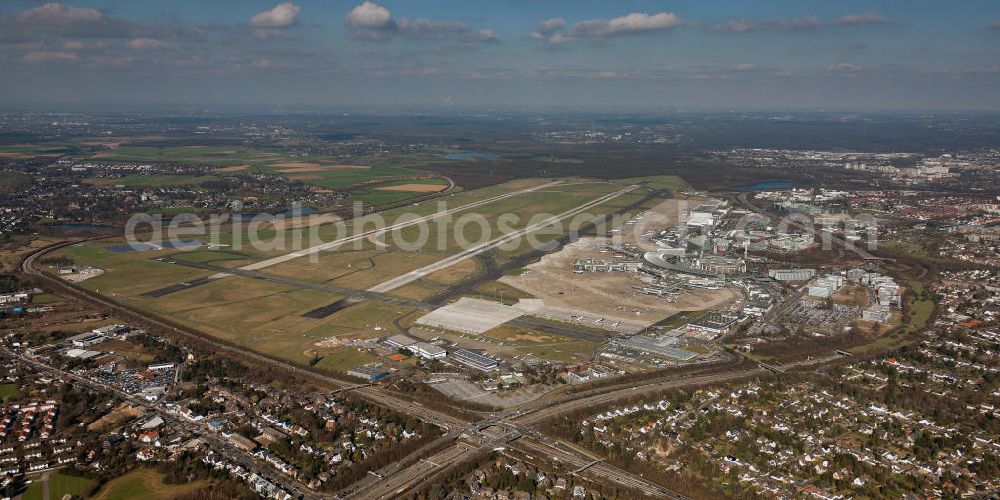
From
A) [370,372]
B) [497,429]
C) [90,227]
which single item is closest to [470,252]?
[370,372]

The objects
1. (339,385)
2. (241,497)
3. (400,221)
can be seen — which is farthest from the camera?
(400,221)

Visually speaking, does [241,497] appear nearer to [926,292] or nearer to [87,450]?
[87,450]

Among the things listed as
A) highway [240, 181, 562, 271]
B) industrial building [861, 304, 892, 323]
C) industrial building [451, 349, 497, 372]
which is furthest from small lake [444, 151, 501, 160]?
industrial building [451, 349, 497, 372]

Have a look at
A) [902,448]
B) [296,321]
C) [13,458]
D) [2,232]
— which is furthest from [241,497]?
[2,232]

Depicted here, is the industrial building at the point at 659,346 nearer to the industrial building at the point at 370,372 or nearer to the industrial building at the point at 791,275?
the industrial building at the point at 370,372

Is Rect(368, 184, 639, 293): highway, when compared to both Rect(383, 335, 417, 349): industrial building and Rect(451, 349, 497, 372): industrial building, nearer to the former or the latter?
Rect(383, 335, 417, 349): industrial building
